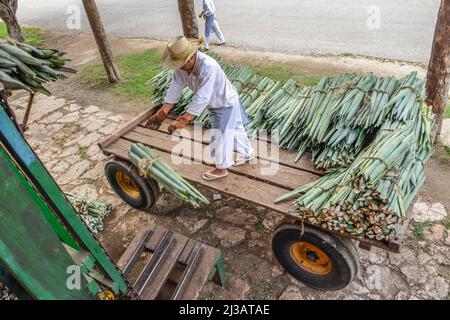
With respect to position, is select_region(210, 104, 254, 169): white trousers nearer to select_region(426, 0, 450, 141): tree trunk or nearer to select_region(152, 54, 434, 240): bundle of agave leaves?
select_region(152, 54, 434, 240): bundle of agave leaves

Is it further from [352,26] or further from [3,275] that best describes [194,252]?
[352,26]

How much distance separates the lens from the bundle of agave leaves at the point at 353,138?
2.77 metres

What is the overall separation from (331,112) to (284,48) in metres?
5.14

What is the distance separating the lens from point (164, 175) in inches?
144

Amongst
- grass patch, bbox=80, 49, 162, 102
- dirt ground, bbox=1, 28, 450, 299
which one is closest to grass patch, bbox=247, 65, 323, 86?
dirt ground, bbox=1, 28, 450, 299

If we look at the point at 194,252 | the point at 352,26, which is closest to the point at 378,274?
the point at 194,252

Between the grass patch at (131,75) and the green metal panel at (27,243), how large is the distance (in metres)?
5.13

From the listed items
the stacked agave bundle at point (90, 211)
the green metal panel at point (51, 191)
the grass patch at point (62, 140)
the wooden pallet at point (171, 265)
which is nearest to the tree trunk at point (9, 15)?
the grass patch at point (62, 140)

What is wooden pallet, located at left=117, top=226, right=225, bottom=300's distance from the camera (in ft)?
10.2

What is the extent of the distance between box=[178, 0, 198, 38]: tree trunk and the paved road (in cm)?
263

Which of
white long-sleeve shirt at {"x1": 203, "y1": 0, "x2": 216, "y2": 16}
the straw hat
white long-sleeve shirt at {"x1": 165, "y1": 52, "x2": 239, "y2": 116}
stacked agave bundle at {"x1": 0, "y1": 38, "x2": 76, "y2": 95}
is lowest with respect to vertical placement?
white long-sleeve shirt at {"x1": 203, "y1": 0, "x2": 216, "y2": 16}

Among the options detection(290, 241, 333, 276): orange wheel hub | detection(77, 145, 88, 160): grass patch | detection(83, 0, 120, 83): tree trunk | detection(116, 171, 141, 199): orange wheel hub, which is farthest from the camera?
detection(83, 0, 120, 83): tree trunk

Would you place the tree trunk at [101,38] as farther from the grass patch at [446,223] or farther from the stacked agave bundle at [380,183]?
the grass patch at [446,223]

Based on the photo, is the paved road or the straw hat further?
the paved road
